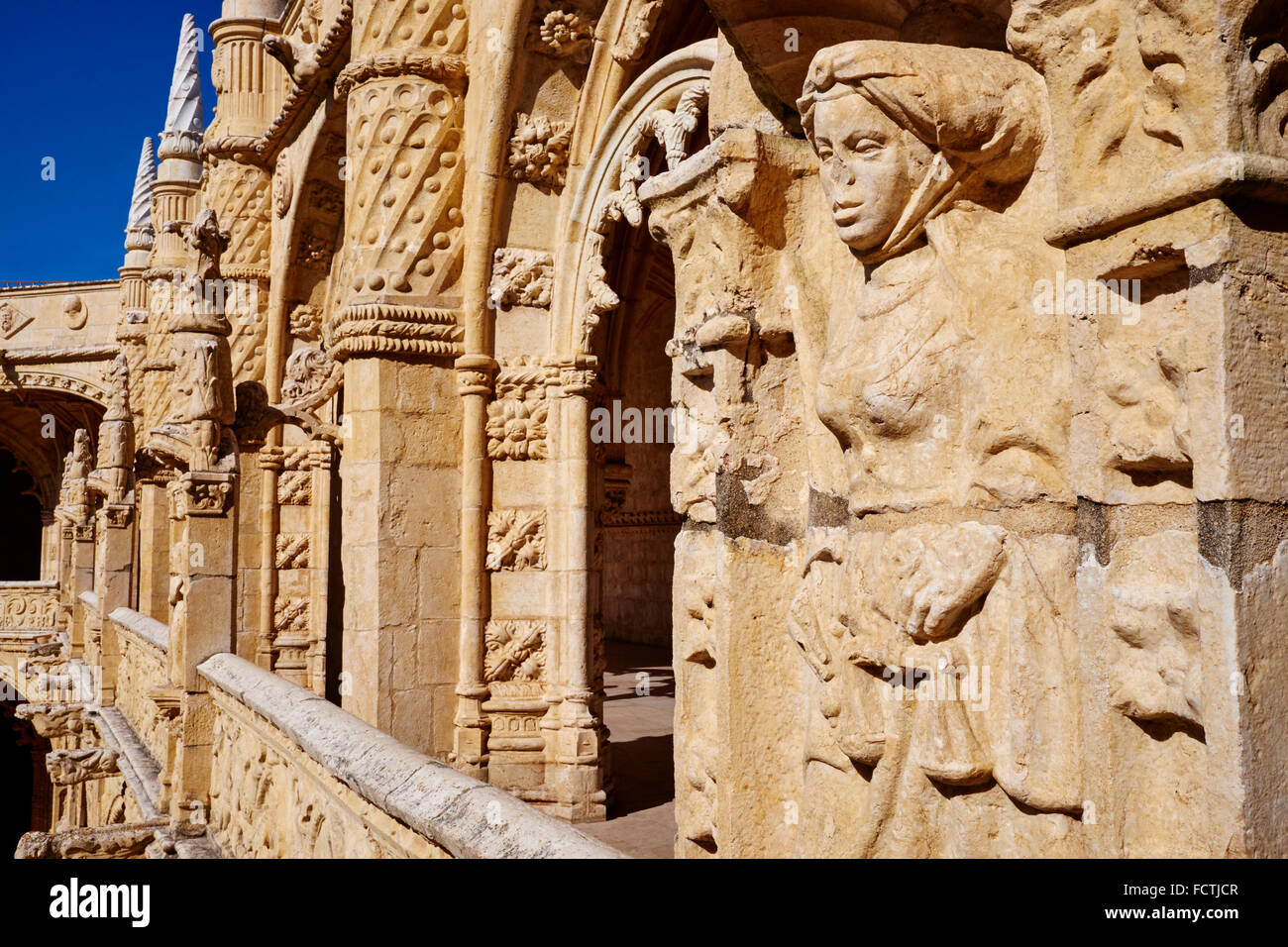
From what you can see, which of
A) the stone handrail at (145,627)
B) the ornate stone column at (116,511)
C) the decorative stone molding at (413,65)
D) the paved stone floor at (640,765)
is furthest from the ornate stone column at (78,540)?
the decorative stone molding at (413,65)

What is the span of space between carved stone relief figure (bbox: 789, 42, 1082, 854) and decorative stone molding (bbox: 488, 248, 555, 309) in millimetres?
4584

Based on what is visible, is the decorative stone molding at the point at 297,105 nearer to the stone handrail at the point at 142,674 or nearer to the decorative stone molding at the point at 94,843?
the stone handrail at the point at 142,674

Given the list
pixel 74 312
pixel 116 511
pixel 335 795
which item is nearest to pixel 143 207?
pixel 74 312

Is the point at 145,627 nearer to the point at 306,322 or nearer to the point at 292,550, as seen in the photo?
the point at 292,550

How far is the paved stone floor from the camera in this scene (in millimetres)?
5680

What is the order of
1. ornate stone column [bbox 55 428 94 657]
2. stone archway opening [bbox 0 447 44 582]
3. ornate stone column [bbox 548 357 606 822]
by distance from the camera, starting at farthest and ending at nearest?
stone archway opening [bbox 0 447 44 582] < ornate stone column [bbox 55 428 94 657] < ornate stone column [bbox 548 357 606 822]

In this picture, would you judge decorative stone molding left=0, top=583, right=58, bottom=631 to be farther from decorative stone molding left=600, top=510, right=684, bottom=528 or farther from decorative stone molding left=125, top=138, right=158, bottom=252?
decorative stone molding left=600, top=510, right=684, bottom=528

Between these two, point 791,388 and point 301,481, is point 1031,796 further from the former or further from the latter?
point 301,481

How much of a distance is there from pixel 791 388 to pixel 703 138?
391 centimetres

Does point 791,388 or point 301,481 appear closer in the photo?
point 791,388

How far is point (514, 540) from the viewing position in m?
6.38

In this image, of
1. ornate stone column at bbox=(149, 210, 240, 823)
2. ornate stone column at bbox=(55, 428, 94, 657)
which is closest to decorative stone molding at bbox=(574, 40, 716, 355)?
ornate stone column at bbox=(149, 210, 240, 823)
